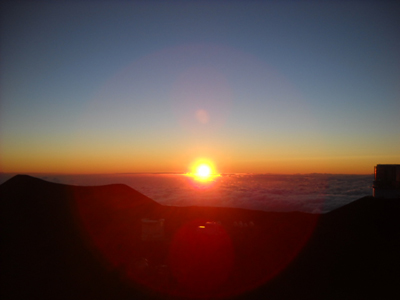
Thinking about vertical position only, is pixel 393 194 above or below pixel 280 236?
above

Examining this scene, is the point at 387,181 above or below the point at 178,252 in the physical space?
above

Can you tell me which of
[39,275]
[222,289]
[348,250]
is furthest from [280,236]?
[39,275]

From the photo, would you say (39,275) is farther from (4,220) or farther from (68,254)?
(4,220)

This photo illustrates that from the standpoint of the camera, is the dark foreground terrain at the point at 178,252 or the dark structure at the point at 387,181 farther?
the dark structure at the point at 387,181

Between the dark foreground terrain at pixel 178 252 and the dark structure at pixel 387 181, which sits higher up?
the dark structure at pixel 387 181

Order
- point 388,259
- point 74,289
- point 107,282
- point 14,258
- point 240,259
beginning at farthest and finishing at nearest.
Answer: point 240,259, point 388,259, point 14,258, point 107,282, point 74,289

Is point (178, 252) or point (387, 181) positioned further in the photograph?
point (387, 181)
